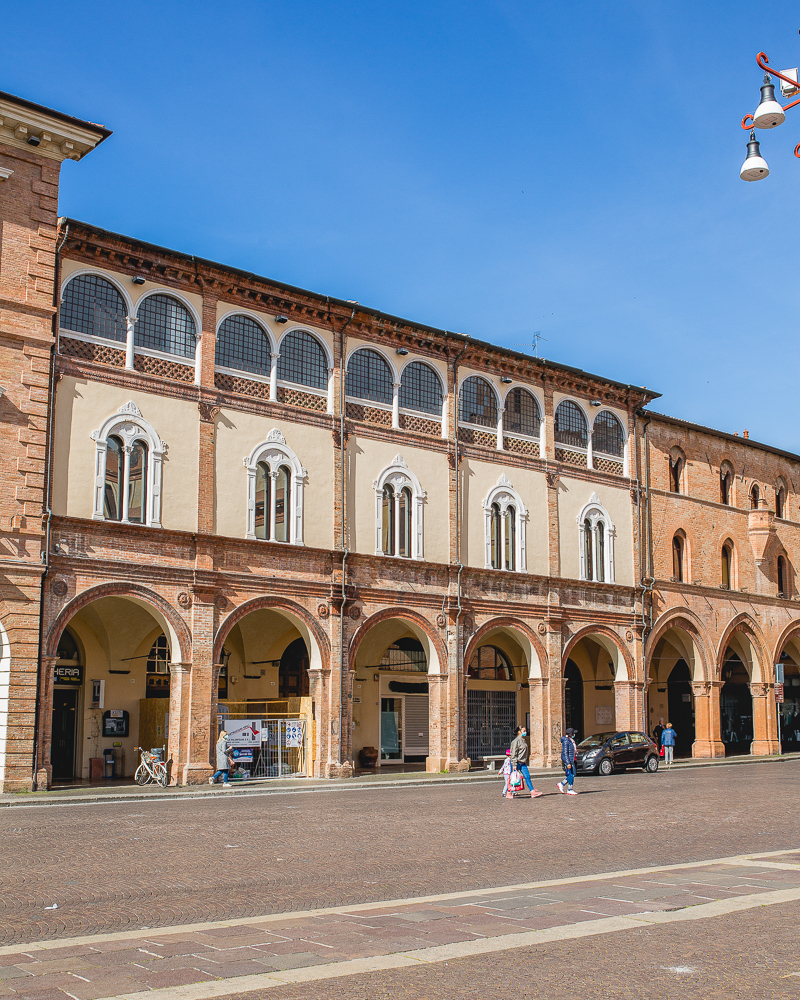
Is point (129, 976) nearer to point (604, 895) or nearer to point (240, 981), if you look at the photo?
point (240, 981)

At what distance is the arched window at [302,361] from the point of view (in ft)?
97.3

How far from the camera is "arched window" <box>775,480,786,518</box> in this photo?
46.4 meters

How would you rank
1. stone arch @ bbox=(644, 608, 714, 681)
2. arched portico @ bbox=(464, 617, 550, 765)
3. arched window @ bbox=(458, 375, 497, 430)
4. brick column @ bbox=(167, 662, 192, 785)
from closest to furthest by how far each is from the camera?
brick column @ bbox=(167, 662, 192, 785) < arched window @ bbox=(458, 375, 497, 430) < arched portico @ bbox=(464, 617, 550, 765) < stone arch @ bbox=(644, 608, 714, 681)

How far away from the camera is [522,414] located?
117ft

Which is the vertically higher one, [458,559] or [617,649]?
[458,559]

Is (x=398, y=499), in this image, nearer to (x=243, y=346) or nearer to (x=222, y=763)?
(x=243, y=346)

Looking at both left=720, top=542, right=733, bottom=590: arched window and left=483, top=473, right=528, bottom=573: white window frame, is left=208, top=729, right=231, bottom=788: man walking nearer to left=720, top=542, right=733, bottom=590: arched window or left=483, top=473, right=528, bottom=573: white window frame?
left=483, top=473, right=528, bottom=573: white window frame

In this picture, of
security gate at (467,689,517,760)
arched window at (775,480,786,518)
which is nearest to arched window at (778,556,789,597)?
arched window at (775,480,786,518)

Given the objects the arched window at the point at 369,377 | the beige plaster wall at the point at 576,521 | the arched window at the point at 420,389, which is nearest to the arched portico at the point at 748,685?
the beige plaster wall at the point at 576,521

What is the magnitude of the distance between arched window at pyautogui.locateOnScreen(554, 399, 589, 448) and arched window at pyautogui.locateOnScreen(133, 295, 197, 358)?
14.2 metres

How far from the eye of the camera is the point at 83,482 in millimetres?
25109

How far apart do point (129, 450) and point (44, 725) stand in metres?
6.87

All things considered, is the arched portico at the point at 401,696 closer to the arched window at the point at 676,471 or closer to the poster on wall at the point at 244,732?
the poster on wall at the point at 244,732

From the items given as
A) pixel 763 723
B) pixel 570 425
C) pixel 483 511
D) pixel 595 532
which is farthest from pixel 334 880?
pixel 763 723
